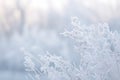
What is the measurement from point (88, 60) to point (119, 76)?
415mm

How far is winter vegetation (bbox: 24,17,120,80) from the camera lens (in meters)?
5.66

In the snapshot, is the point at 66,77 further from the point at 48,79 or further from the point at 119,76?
the point at 119,76

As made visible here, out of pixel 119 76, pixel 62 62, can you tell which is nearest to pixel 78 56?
pixel 62 62

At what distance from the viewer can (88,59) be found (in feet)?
18.9

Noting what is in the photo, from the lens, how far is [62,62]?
6066 mm

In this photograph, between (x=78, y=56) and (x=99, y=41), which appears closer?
(x=99, y=41)

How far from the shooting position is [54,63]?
236 inches

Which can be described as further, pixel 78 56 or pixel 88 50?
pixel 78 56

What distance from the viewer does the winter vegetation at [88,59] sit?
566 cm

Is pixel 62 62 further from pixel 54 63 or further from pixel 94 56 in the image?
pixel 94 56

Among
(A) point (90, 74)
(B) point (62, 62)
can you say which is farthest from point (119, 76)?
(B) point (62, 62)

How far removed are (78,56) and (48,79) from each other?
49cm

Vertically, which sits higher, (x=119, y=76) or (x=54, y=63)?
(x=54, y=63)

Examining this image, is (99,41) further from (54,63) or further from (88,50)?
(54,63)
